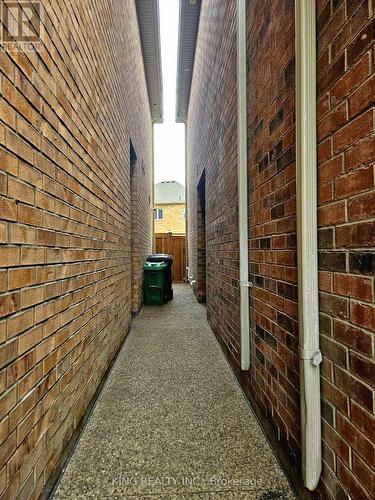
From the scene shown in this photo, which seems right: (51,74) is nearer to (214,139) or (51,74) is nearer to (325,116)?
(325,116)

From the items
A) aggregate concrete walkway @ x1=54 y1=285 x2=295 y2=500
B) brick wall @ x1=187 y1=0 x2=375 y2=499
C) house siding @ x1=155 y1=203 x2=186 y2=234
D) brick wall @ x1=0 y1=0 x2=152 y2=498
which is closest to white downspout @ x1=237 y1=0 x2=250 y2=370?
brick wall @ x1=187 y1=0 x2=375 y2=499

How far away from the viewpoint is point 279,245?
1596 millimetres

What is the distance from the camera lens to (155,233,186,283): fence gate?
11.2m

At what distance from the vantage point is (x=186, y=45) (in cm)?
645

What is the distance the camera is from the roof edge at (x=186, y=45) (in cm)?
549

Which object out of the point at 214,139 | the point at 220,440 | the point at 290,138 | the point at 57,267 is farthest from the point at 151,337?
the point at 290,138

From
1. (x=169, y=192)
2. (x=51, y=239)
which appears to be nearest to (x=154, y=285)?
(x=51, y=239)

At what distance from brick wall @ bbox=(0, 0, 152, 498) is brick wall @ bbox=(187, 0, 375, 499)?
45.7 inches

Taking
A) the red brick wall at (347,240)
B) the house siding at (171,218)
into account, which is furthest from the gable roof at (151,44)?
the house siding at (171,218)

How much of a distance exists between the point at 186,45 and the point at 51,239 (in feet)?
22.3

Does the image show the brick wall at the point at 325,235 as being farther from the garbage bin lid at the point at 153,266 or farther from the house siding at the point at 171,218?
the house siding at the point at 171,218

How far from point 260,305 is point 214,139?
2674mm

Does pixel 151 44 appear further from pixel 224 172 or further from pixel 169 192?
pixel 169 192

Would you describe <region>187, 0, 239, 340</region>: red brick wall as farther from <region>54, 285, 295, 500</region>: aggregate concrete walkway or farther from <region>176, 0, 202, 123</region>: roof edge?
<region>176, 0, 202, 123</region>: roof edge
